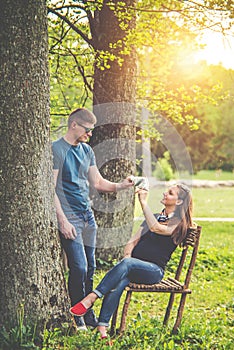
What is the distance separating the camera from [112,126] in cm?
787

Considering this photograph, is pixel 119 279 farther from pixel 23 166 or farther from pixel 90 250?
pixel 23 166

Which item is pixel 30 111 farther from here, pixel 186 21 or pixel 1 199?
pixel 186 21

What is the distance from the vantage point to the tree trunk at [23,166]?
14.5ft

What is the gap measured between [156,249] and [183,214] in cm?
37

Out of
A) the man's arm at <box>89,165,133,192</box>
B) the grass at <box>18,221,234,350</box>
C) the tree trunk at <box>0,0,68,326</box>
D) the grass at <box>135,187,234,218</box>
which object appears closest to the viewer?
the tree trunk at <box>0,0,68,326</box>

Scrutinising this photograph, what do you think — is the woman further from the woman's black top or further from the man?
the man

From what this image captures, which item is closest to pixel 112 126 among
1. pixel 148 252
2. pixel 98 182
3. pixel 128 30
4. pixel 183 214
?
pixel 128 30

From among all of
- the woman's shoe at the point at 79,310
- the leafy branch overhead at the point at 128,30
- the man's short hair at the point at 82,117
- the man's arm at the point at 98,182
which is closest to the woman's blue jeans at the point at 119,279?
the woman's shoe at the point at 79,310

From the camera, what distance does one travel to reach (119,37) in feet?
25.6

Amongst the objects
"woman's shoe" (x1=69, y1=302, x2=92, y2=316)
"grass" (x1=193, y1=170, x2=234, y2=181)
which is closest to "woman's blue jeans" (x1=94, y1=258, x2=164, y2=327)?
"woman's shoe" (x1=69, y1=302, x2=92, y2=316)

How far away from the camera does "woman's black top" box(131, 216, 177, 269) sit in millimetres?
5020

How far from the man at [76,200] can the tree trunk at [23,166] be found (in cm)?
47

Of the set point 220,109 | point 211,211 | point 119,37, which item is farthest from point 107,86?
point 220,109

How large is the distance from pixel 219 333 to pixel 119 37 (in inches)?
160
